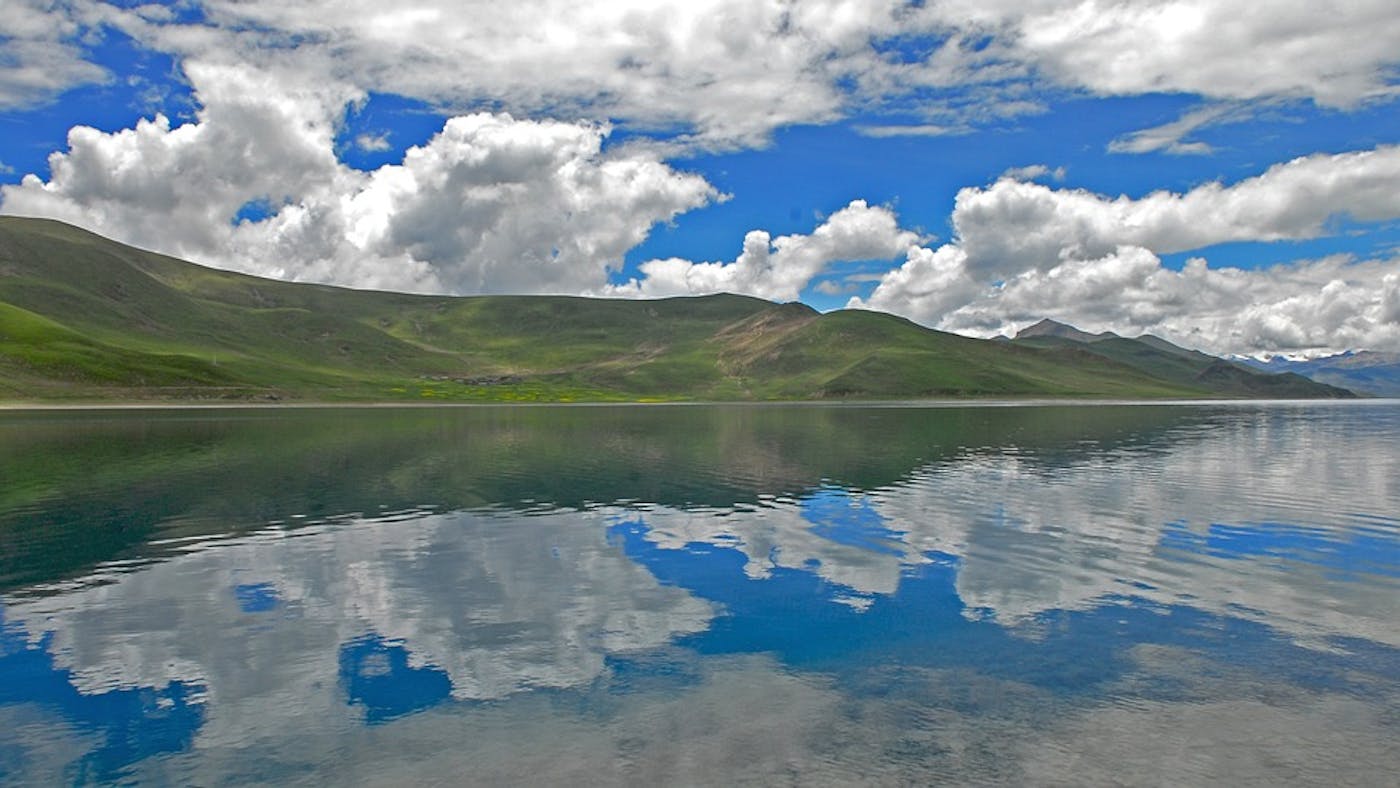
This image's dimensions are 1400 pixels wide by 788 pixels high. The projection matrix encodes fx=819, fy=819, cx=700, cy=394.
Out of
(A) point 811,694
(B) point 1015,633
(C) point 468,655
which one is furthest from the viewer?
(B) point 1015,633

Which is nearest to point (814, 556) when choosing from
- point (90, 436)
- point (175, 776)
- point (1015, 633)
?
point (1015, 633)

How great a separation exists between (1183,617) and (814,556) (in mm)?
16371

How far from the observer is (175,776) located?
727 inches

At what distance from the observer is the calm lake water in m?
19.4

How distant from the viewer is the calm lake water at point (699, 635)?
19.4 metres

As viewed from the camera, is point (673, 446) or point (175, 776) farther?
point (673, 446)

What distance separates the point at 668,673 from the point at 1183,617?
65.5 ft

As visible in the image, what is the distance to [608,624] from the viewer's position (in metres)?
30.1

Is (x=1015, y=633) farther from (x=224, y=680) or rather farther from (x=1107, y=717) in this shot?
(x=224, y=680)

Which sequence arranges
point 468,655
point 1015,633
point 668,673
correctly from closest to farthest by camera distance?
point 668,673
point 468,655
point 1015,633

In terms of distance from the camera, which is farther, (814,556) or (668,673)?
(814,556)

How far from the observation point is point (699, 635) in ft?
94.1

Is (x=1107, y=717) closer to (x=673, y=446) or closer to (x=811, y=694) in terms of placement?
(x=811, y=694)

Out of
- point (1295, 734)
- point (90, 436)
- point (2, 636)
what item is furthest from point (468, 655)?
point (90, 436)
